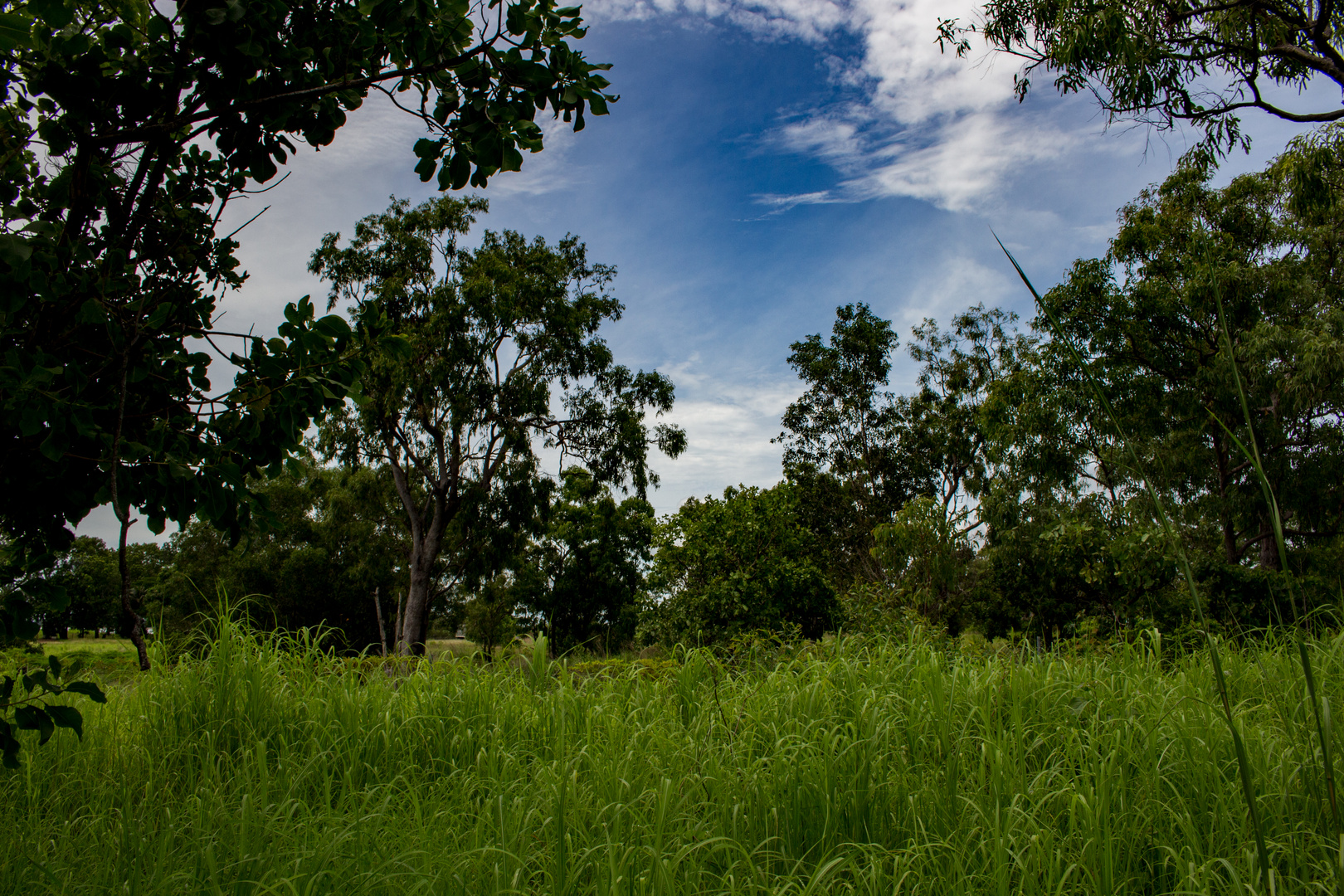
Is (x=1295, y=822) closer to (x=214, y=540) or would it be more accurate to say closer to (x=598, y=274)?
(x=598, y=274)

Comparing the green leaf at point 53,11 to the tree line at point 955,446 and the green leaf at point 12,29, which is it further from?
the tree line at point 955,446

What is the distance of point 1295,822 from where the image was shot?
9.10 ft

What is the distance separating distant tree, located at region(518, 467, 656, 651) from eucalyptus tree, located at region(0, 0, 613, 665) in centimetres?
1839

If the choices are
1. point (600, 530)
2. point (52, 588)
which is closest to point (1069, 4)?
point (52, 588)

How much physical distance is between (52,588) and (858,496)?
2044 centimetres

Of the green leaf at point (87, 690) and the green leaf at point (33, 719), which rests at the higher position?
the green leaf at point (87, 690)

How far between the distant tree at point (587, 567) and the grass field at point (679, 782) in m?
16.9

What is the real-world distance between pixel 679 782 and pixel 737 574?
698cm

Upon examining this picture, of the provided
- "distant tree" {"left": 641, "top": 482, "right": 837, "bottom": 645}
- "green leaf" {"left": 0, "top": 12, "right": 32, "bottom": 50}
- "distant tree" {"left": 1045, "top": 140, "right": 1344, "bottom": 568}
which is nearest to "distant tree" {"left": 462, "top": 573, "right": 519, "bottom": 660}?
"distant tree" {"left": 641, "top": 482, "right": 837, "bottom": 645}

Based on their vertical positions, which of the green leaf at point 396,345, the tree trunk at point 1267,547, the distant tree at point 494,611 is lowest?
the distant tree at point 494,611

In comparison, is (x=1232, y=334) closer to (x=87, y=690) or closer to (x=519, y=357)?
(x=519, y=357)

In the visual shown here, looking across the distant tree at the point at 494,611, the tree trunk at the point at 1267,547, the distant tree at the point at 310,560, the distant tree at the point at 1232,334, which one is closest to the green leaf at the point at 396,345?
the distant tree at the point at 1232,334

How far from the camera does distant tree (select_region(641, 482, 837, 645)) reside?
32.4 ft

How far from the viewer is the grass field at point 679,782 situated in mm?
2480
